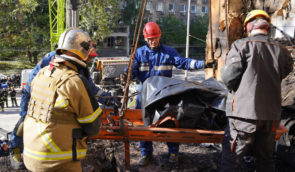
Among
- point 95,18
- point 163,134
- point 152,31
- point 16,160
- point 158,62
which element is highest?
→ point 95,18

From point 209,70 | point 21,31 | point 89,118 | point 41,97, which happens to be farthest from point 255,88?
point 21,31

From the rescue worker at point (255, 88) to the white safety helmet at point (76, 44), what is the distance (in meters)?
1.29

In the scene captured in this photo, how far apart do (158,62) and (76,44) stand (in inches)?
66.9

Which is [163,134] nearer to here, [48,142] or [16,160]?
[48,142]

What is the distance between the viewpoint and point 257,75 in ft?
7.78

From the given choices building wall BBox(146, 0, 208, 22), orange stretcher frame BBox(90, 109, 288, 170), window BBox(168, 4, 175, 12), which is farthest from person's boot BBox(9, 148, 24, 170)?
window BBox(168, 4, 175, 12)

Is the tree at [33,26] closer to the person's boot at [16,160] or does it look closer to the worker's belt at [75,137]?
the person's boot at [16,160]

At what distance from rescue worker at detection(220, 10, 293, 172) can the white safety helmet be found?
129 cm

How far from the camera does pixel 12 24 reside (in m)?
22.4

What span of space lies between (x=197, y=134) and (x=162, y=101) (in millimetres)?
532

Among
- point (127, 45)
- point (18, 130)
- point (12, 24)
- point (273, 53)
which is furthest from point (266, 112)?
point (127, 45)

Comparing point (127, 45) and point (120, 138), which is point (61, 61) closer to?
point (120, 138)

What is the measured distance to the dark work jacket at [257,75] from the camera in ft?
7.79

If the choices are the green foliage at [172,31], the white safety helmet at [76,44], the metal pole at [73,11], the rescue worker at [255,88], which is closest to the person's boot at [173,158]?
the rescue worker at [255,88]
